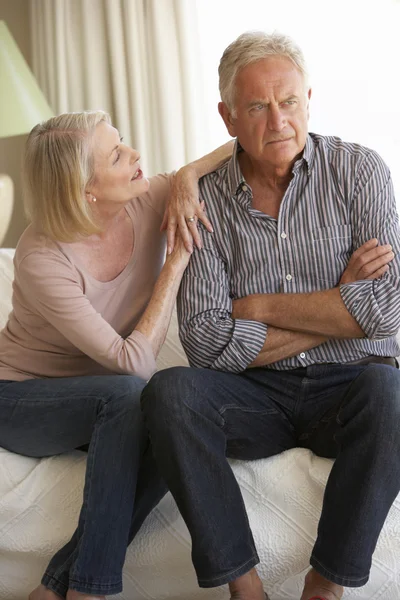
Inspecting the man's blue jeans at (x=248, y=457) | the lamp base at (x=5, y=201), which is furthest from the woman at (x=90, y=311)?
the lamp base at (x=5, y=201)

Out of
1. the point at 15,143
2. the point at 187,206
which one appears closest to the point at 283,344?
the point at 187,206

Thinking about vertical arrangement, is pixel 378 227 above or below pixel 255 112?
below

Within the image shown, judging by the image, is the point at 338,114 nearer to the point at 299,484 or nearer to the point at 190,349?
the point at 190,349

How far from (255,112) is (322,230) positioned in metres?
0.30

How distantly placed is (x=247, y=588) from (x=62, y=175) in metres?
0.99

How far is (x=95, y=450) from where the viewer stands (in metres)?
1.66

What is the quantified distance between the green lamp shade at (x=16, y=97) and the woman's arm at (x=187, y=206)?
1566 mm

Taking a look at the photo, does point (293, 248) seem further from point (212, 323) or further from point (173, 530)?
point (173, 530)

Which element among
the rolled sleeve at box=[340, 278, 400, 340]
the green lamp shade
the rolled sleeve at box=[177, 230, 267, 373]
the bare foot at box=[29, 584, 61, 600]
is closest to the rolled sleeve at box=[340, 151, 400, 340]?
the rolled sleeve at box=[340, 278, 400, 340]

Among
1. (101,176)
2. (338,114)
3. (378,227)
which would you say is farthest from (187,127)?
(378,227)

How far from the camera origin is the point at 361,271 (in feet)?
5.68

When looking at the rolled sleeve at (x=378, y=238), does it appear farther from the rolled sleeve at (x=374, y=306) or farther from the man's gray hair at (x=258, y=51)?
the man's gray hair at (x=258, y=51)

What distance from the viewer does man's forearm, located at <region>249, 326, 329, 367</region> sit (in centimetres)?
178

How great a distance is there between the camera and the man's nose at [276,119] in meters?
1.75
